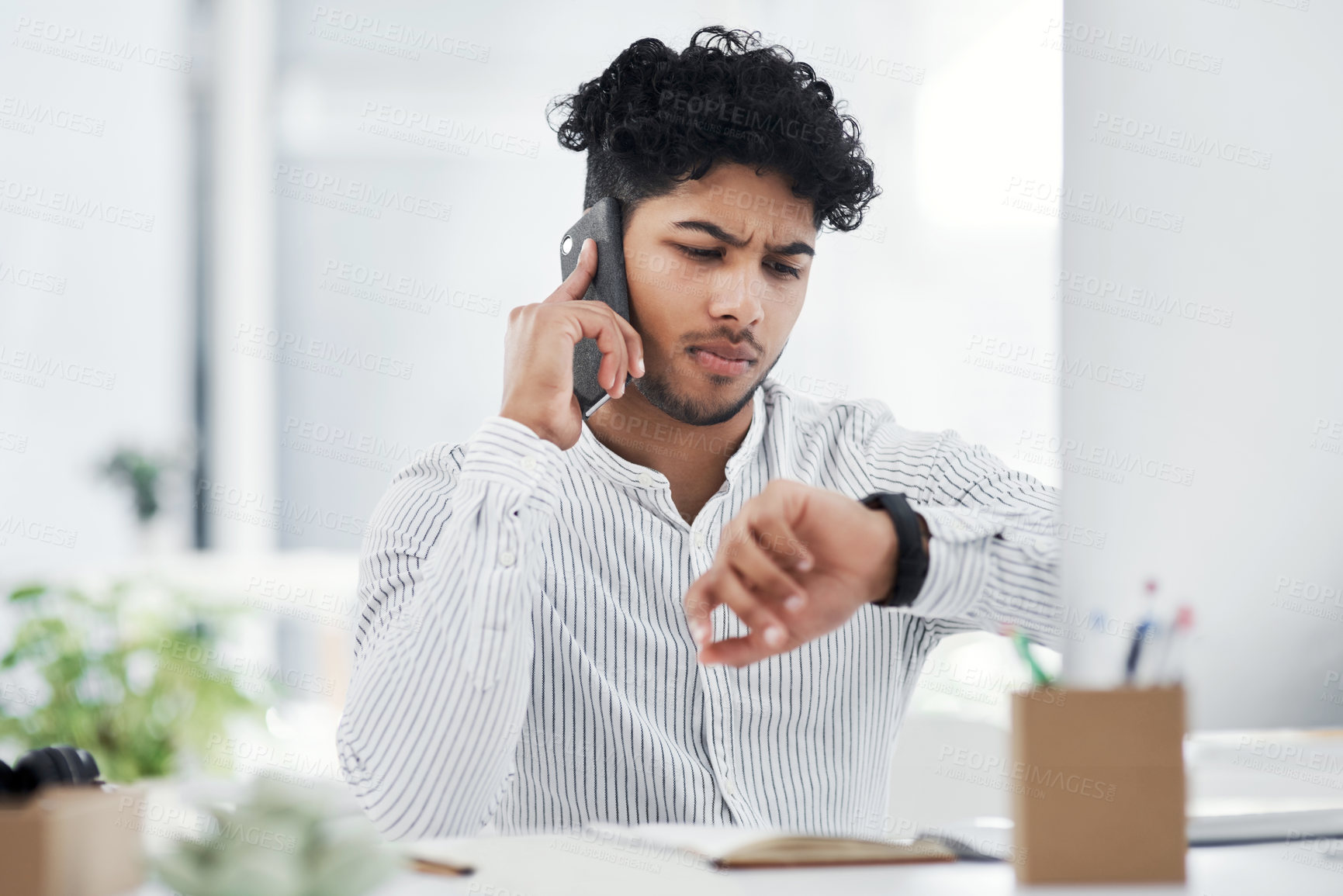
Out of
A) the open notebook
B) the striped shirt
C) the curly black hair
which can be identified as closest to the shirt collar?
the striped shirt

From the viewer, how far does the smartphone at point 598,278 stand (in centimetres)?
115

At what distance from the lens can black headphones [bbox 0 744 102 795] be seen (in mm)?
504

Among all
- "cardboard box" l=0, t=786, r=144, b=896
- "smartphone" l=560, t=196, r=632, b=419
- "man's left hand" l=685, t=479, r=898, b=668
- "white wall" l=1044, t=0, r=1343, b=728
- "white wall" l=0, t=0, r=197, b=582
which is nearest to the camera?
"cardboard box" l=0, t=786, r=144, b=896

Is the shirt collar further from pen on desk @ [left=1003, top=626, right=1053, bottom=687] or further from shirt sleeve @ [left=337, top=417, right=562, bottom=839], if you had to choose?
pen on desk @ [left=1003, top=626, right=1053, bottom=687]

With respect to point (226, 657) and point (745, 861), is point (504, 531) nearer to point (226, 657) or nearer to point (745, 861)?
point (745, 861)

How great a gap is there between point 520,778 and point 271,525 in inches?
98.7

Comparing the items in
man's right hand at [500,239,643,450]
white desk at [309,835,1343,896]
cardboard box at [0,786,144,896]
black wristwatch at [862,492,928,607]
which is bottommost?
white desk at [309,835,1343,896]

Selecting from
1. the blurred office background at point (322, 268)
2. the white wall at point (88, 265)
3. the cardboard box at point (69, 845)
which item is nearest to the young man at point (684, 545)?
the cardboard box at point (69, 845)

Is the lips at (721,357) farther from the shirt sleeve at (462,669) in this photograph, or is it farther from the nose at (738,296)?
the shirt sleeve at (462,669)

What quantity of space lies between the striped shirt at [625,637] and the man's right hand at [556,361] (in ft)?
0.12

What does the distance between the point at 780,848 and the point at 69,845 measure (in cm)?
35

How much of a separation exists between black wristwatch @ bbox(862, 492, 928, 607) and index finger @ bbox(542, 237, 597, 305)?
1.78 feet

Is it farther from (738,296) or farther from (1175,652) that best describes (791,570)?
(738,296)

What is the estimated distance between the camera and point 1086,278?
568 mm
